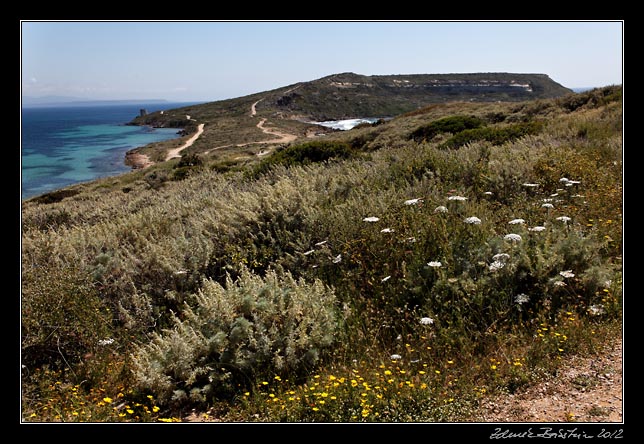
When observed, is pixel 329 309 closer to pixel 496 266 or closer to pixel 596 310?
pixel 496 266

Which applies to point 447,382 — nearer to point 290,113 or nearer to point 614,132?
point 614,132

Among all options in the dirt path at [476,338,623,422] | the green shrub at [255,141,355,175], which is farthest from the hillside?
the dirt path at [476,338,623,422]

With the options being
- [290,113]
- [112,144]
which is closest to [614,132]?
[112,144]

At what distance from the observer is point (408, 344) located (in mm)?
3863

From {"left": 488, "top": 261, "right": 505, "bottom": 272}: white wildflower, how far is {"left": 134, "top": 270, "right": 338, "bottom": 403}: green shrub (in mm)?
1536

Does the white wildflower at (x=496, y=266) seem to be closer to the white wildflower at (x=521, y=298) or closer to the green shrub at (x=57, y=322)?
the white wildflower at (x=521, y=298)

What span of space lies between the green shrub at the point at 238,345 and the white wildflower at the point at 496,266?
1.54 m

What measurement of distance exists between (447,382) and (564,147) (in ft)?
25.7

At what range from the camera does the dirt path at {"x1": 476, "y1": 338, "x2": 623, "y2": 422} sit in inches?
117

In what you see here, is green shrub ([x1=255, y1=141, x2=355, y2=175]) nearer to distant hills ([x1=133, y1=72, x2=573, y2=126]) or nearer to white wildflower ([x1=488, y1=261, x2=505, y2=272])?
white wildflower ([x1=488, y1=261, x2=505, y2=272])

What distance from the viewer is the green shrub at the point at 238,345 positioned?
12.4 feet

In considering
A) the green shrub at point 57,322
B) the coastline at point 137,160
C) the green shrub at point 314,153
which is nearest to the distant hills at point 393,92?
the coastline at point 137,160

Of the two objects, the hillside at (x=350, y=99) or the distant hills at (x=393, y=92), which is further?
the distant hills at (x=393, y=92)

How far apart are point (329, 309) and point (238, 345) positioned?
0.93 metres
